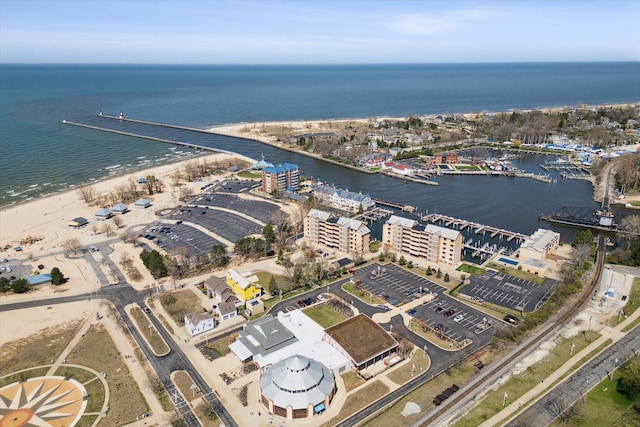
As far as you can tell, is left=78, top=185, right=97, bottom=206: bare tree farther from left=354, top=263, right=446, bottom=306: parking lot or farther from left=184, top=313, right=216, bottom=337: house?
left=354, top=263, right=446, bottom=306: parking lot

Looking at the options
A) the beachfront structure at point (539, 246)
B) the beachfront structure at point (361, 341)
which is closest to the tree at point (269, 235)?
the beachfront structure at point (361, 341)

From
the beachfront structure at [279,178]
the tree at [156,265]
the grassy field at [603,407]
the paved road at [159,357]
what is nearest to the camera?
the grassy field at [603,407]

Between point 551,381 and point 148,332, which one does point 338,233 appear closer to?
point 148,332

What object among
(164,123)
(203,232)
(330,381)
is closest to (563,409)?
(330,381)

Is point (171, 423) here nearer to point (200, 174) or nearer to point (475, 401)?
point (475, 401)

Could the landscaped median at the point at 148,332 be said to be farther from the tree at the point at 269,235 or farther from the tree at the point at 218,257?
the tree at the point at 269,235

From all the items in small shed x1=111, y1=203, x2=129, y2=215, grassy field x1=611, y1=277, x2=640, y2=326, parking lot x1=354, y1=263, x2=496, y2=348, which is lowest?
parking lot x1=354, y1=263, x2=496, y2=348

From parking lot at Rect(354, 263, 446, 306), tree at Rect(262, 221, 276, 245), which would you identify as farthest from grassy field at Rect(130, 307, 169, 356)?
parking lot at Rect(354, 263, 446, 306)
